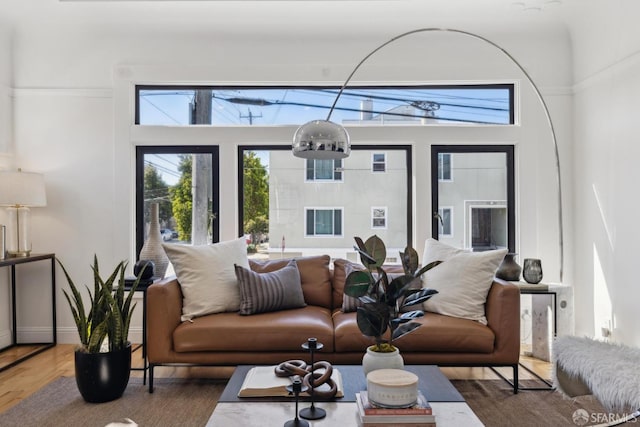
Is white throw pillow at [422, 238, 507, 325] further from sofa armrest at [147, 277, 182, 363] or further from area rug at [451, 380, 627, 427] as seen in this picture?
sofa armrest at [147, 277, 182, 363]

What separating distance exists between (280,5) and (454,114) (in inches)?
70.1

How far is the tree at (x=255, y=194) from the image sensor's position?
414 centimetres

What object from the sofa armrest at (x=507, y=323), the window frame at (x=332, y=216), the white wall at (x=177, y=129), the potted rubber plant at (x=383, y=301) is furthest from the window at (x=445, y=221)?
the potted rubber plant at (x=383, y=301)

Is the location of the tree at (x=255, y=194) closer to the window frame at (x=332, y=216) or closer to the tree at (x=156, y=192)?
the window frame at (x=332, y=216)

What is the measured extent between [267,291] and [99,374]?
109cm

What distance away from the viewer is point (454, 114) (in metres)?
4.13

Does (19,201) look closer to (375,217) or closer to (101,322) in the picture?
(101,322)

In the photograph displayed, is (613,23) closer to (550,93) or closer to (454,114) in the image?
(550,93)

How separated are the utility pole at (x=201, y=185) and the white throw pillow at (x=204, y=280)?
0.95 m

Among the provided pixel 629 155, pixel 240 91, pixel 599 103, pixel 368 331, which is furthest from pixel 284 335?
pixel 599 103

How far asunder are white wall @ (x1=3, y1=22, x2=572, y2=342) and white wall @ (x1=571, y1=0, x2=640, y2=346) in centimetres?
19

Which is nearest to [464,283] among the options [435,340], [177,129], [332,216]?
[435,340]

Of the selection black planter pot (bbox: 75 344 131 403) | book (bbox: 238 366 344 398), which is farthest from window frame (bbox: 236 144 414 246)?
book (bbox: 238 366 344 398)

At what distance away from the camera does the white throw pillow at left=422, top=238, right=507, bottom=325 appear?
294 cm
